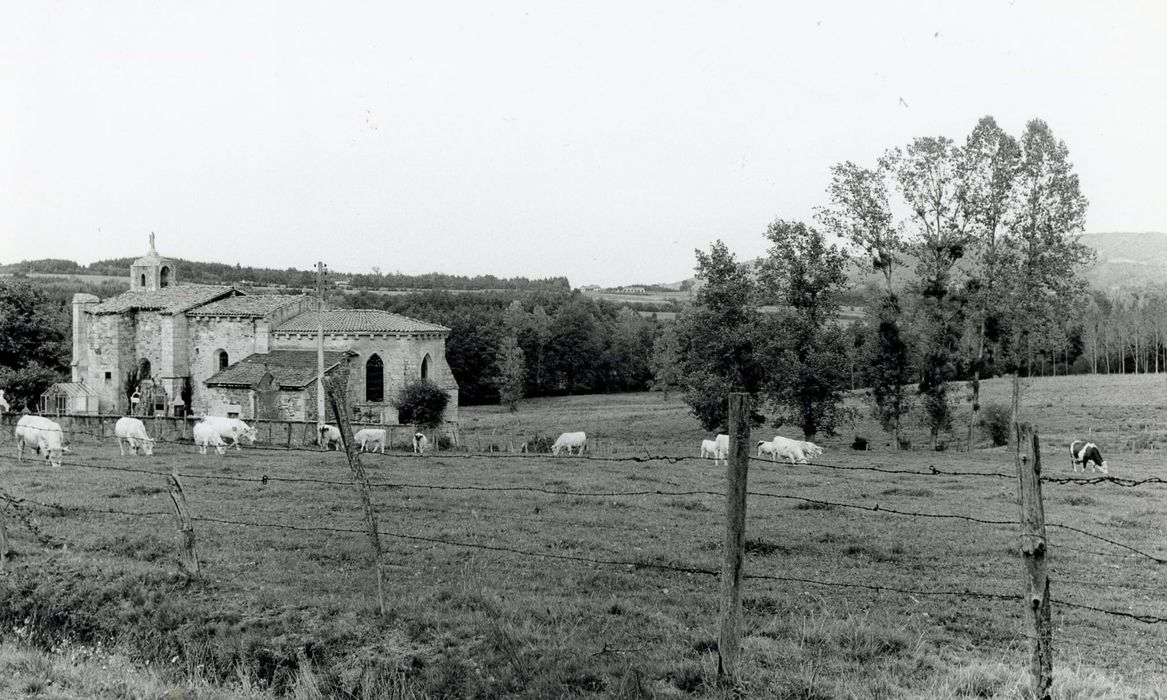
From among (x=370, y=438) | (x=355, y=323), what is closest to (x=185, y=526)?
(x=370, y=438)

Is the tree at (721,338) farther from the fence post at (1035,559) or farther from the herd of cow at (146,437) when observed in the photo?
the fence post at (1035,559)

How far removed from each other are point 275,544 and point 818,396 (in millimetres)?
30618

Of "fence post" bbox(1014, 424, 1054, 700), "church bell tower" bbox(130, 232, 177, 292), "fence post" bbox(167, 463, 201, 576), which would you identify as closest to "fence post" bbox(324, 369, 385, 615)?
"fence post" bbox(167, 463, 201, 576)

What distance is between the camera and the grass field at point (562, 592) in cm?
724

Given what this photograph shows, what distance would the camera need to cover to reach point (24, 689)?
7074mm

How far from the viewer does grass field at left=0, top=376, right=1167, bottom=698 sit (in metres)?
7.24

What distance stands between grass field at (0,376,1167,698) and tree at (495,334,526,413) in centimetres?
5503

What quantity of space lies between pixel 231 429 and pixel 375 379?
14529 millimetres

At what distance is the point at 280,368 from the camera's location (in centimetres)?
3844

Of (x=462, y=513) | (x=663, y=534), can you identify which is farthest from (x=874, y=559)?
(x=462, y=513)

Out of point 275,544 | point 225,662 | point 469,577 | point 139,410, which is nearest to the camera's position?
point 225,662

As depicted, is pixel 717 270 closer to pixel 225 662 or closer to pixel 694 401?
pixel 694 401

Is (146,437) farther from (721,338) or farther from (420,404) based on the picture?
(721,338)

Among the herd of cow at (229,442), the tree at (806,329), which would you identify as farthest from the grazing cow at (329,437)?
the tree at (806,329)
